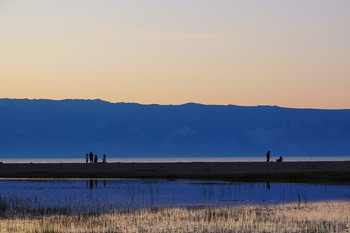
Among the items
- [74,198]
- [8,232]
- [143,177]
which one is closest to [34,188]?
[74,198]

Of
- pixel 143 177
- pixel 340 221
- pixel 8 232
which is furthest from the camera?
pixel 143 177

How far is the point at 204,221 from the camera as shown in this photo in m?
32.6

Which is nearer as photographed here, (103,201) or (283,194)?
(103,201)

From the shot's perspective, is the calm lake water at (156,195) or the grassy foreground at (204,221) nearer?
the grassy foreground at (204,221)

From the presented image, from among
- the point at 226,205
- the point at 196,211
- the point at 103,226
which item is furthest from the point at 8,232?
the point at 226,205

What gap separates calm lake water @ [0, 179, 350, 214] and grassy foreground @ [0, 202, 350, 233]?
3135 mm

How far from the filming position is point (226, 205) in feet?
131

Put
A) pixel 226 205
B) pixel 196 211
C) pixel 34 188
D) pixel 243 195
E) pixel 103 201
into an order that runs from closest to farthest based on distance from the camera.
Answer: pixel 196 211, pixel 226 205, pixel 103 201, pixel 243 195, pixel 34 188

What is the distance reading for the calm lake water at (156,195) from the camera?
40.8 metres

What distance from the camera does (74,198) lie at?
44969mm

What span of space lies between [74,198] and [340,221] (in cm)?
1948

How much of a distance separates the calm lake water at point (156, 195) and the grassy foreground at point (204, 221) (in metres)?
3.13

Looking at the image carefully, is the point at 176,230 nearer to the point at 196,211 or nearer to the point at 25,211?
the point at 196,211

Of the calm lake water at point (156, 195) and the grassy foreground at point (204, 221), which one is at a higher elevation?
the calm lake water at point (156, 195)
